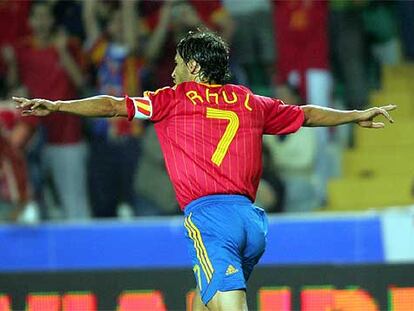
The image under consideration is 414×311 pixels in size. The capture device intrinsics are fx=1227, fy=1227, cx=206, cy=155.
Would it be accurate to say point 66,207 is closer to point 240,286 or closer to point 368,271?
point 368,271

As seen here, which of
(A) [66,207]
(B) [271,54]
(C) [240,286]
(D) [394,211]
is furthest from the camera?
(B) [271,54]

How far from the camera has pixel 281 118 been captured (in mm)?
6074

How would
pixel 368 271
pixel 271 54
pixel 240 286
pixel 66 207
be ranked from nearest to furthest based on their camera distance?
pixel 240 286, pixel 368 271, pixel 66 207, pixel 271 54

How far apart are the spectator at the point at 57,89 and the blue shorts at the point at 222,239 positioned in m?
4.55

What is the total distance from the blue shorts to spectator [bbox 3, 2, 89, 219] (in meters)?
4.55

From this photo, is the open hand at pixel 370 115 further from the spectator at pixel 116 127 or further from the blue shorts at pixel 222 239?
the spectator at pixel 116 127

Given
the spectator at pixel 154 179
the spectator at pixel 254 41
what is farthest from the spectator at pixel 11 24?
the spectator at pixel 254 41

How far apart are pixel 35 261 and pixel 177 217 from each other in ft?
3.95

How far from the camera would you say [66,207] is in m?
10.3

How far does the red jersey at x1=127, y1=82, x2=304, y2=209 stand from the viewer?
582cm

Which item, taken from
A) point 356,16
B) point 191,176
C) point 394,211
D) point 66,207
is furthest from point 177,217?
point 191,176

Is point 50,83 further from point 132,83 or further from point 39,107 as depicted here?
point 39,107

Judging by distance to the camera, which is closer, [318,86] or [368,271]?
Result: [368,271]

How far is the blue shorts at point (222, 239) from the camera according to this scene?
5.66 m
